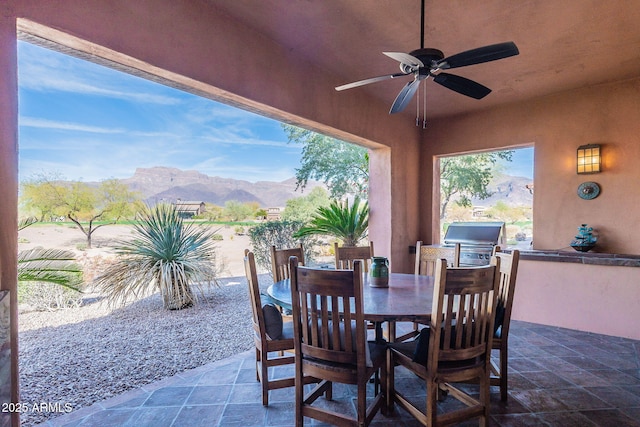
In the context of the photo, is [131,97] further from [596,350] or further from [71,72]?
[596,350]

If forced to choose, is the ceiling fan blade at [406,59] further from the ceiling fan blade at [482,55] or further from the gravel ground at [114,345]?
the gravel ground at [114,345]

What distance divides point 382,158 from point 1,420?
14.4ft

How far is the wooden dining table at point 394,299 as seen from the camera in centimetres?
177

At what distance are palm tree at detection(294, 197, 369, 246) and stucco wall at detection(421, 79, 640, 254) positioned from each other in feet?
6.92

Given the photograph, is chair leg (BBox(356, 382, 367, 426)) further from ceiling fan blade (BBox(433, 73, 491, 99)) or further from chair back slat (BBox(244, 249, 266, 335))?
ceiling fan blade (BBox(433, 73, 491, 99))

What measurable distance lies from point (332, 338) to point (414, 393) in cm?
103

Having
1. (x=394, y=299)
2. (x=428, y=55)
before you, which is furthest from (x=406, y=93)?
(x=394, y=299)

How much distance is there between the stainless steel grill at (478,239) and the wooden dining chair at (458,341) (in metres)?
2.47

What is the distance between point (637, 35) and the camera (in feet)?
8.94

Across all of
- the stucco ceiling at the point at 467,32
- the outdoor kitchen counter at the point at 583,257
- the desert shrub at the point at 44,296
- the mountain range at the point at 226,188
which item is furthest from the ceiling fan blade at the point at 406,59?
the mountain range at the point at 226,188

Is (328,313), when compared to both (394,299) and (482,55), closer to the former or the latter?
(394,299)

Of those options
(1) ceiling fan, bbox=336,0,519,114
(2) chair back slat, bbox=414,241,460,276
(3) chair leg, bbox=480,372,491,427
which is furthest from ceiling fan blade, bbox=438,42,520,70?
(3) chair leg, bbox=480,372,491,427

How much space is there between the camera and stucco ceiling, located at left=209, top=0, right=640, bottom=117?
2.38 m

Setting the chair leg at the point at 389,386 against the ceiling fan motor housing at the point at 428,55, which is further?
the chair leg at the point at 389,386
